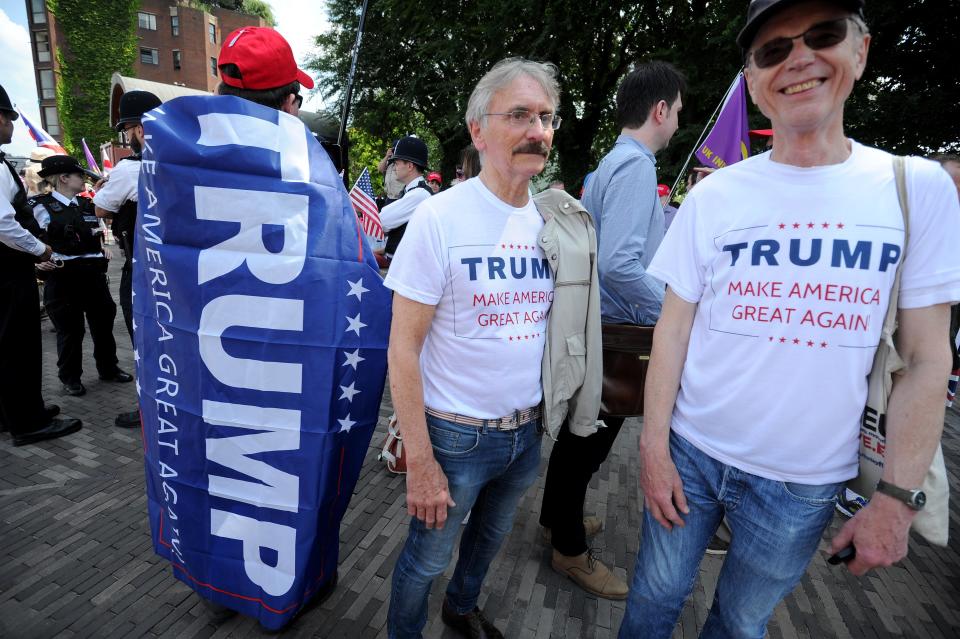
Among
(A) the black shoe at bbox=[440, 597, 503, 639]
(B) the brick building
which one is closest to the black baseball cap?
(A) the black shoe at bbox=[440, 597, 503, 639]

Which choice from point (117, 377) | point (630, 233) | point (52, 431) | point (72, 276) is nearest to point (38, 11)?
point (72, 276)

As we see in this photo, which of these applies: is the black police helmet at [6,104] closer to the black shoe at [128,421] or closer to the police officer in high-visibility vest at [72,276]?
the police officer in high-visibility vest at [72,276]

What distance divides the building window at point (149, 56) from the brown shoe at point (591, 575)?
4838 centimetres

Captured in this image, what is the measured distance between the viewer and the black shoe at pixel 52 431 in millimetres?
3666

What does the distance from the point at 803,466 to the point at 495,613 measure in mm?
1636

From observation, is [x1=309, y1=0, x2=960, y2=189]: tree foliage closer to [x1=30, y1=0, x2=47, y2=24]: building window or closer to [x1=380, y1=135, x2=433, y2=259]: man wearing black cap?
[x1=380, y1=135, x2=433, y2=259]: man wearing black cap

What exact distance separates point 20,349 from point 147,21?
4630 cm

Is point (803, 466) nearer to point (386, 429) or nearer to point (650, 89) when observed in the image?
point (650, 89)

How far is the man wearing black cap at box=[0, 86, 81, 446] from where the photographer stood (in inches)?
134

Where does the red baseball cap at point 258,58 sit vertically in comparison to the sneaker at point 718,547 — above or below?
above

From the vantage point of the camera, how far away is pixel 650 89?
87.7 inches

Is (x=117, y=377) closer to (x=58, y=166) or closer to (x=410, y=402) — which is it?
(x=58, y=166)

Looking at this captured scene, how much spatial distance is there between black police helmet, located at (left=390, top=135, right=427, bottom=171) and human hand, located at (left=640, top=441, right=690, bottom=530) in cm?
356

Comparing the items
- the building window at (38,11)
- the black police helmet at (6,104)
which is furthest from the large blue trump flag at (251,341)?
the building window at (38,11)
